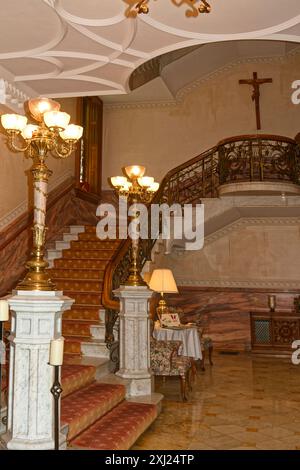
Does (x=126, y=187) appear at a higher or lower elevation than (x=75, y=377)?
higher

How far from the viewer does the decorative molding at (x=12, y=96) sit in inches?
238

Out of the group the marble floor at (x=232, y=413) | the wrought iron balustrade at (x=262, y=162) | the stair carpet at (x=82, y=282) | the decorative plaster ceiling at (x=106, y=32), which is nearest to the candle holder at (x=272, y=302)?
the marble floor at (x=232, y=413)

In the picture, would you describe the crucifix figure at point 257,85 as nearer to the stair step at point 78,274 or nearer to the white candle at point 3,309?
the stair step at point 78,274

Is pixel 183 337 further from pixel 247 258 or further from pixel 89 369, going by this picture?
pixel 247 258

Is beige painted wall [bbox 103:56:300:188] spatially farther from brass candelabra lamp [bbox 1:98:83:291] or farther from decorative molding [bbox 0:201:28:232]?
brass candelabra lamp [bbox 1:98:83:291]

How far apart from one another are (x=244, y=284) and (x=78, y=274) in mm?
4829

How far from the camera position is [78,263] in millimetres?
8695

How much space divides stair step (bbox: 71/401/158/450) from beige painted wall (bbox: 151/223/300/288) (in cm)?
600

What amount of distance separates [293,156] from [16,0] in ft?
24.1

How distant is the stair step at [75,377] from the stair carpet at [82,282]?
0.70 metres

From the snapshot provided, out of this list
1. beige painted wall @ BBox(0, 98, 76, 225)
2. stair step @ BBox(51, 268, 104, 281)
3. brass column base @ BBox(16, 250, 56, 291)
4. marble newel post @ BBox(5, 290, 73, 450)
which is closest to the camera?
marble newel post @ BBox(5, 290, 73, 450)

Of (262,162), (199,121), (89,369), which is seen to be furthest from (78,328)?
(199,121)

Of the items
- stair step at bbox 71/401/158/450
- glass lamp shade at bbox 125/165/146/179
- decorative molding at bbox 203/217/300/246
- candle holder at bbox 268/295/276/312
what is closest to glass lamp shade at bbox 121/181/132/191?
glass lamp shade at bbox 125/165/146/179

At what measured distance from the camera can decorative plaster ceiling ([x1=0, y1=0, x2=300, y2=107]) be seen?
176 inches
